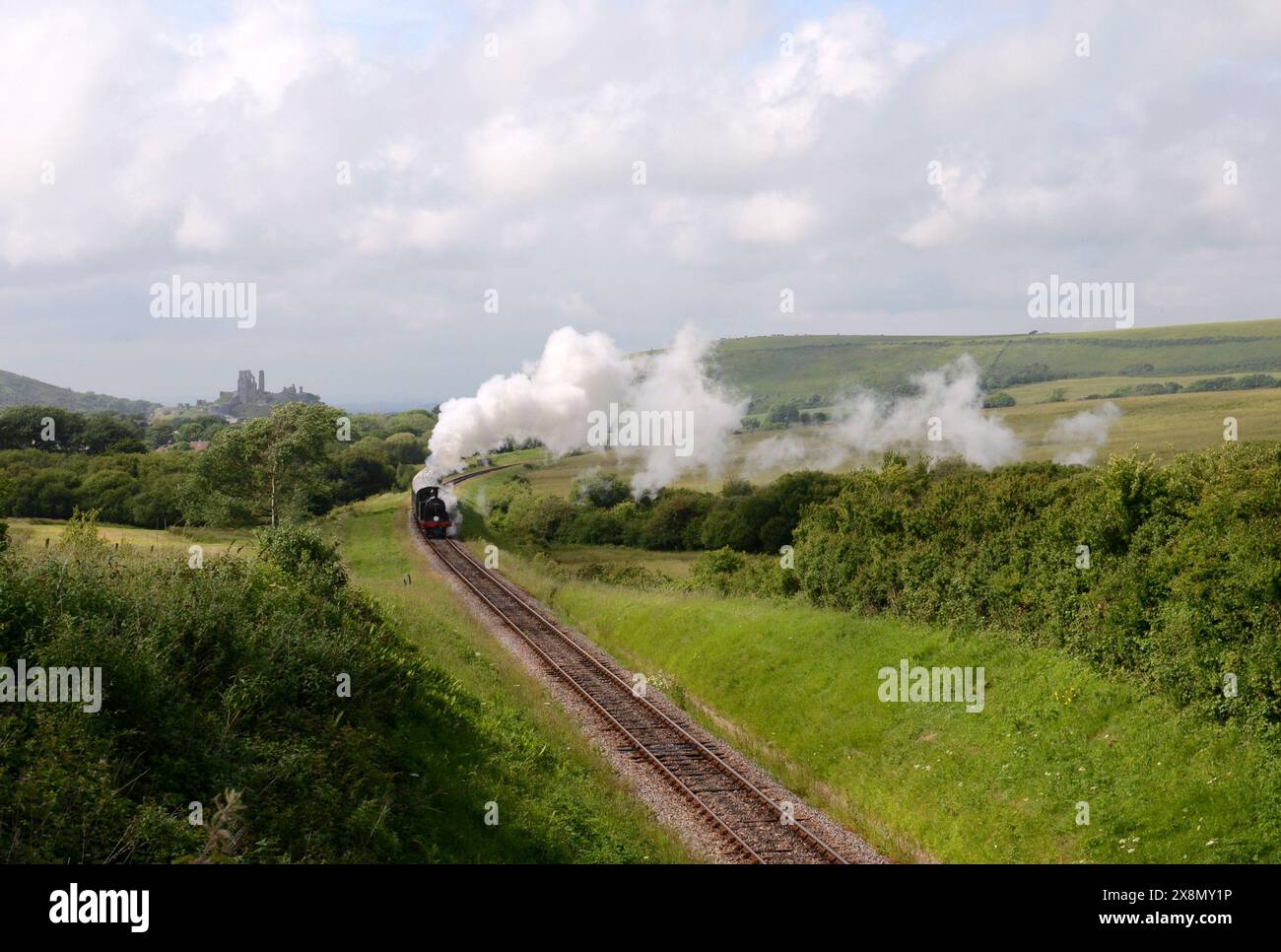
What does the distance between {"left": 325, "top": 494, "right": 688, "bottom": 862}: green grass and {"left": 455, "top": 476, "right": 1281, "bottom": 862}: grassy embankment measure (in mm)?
4369

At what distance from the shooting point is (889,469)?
32.5 meters

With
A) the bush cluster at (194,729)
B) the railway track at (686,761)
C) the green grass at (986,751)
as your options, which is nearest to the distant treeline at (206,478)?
the railway track at (686,761)

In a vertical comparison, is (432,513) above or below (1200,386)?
below

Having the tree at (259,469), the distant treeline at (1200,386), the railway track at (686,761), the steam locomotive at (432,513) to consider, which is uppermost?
the distant treeline at (1200,386)

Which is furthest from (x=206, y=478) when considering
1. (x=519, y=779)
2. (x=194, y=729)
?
(x=194, y=729)

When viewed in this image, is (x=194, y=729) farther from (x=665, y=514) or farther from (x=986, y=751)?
(x=665, y=514)

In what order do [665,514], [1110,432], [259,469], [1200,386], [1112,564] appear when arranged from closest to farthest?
[1112,564] < [259,469] < [665,514] < [1110,432] < [1200,386]

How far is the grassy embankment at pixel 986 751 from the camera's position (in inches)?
619

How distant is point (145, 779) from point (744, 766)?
13.7 m

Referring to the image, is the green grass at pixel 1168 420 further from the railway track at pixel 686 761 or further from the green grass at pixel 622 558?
the railway track at pixel 686 761

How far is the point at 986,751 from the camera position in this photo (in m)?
19.5

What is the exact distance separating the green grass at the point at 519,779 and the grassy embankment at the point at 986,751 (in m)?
4.37

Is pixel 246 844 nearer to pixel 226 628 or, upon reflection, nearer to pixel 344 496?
pixel 226 628
